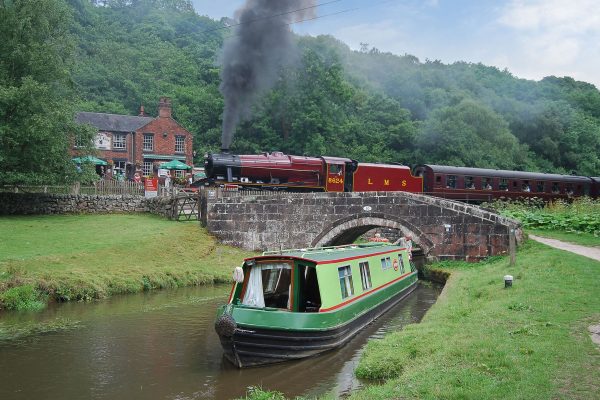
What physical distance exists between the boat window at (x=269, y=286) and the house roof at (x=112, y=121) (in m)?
31.6

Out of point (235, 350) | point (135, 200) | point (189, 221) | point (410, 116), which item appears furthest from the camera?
point (410, 116)

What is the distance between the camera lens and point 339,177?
2616cm

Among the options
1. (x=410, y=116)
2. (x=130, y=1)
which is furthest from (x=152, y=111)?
(x=130, y=1)

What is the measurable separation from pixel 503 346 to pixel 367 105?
46.6 metres

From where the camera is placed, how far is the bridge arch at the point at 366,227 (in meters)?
20.2

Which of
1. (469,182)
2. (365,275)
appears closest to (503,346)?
(365,275)

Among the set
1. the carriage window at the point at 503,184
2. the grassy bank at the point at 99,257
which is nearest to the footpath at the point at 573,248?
the carriage window at the point at 503,184

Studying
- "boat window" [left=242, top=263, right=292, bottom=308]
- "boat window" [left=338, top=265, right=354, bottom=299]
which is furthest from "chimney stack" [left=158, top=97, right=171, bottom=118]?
"boat window" [left=242, top=263, right=292, bottom=308]

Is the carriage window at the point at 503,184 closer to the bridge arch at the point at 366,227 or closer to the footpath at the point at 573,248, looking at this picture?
the bridge arch at the point at 366,227

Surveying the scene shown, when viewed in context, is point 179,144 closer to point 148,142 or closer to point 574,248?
point 148,142

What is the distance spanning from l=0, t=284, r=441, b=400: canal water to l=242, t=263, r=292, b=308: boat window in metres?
1.25

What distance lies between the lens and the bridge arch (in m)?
20.2

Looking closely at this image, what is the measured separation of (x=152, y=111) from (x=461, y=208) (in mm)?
41785

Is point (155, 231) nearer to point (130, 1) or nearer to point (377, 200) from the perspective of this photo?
point (377, 200)
